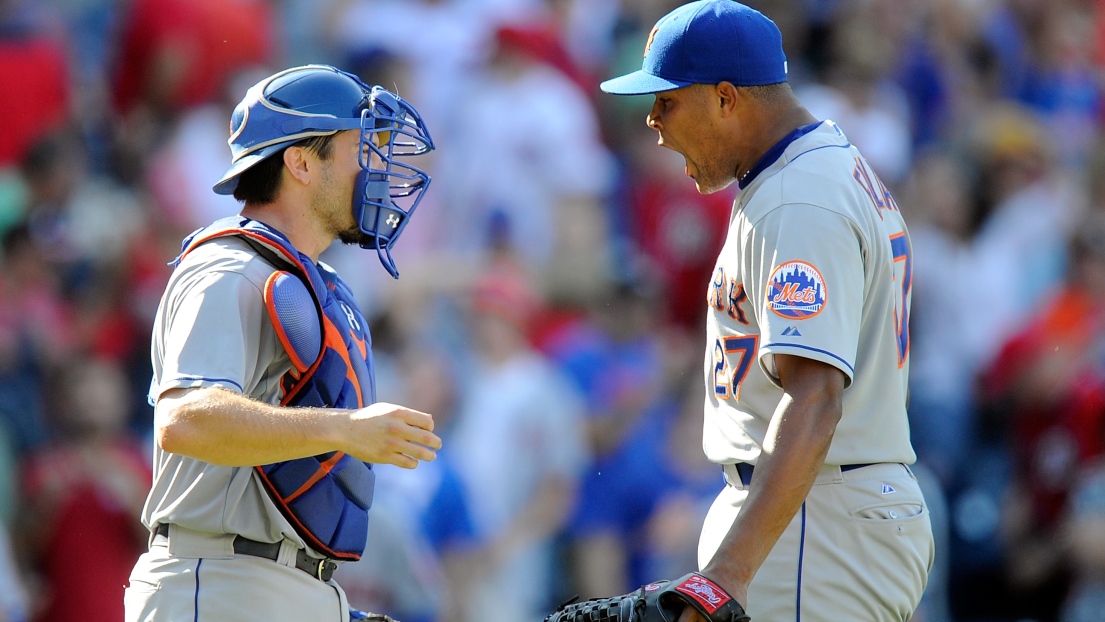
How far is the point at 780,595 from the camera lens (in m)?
3.66

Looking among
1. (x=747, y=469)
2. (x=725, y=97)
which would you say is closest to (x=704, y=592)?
(x=747, y=469)

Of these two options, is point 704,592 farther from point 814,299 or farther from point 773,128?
point 773,128

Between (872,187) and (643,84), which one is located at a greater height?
(643,84)

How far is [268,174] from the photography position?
3783mm

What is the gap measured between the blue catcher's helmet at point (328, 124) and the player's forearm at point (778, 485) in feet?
3.97

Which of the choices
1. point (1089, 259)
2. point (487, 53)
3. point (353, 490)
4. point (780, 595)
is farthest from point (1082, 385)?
point (353, 490)

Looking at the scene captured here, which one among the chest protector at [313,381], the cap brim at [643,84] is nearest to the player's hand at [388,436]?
the chest protector at [313,381]

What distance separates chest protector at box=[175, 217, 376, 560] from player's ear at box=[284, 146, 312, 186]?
0.18m

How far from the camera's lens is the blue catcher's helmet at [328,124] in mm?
3723

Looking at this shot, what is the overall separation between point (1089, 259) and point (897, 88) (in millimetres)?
2370

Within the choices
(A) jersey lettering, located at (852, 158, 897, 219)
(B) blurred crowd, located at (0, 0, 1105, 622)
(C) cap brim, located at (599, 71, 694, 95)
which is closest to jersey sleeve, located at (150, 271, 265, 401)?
(C) cap brim, located at (599, 71, 694, 95)

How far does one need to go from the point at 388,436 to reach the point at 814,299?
110 centimetres

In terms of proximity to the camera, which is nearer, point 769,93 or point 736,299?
point 736,299

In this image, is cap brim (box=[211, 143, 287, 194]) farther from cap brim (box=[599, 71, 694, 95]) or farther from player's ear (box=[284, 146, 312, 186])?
cap brim (box=[599, 71, 694, 95])
